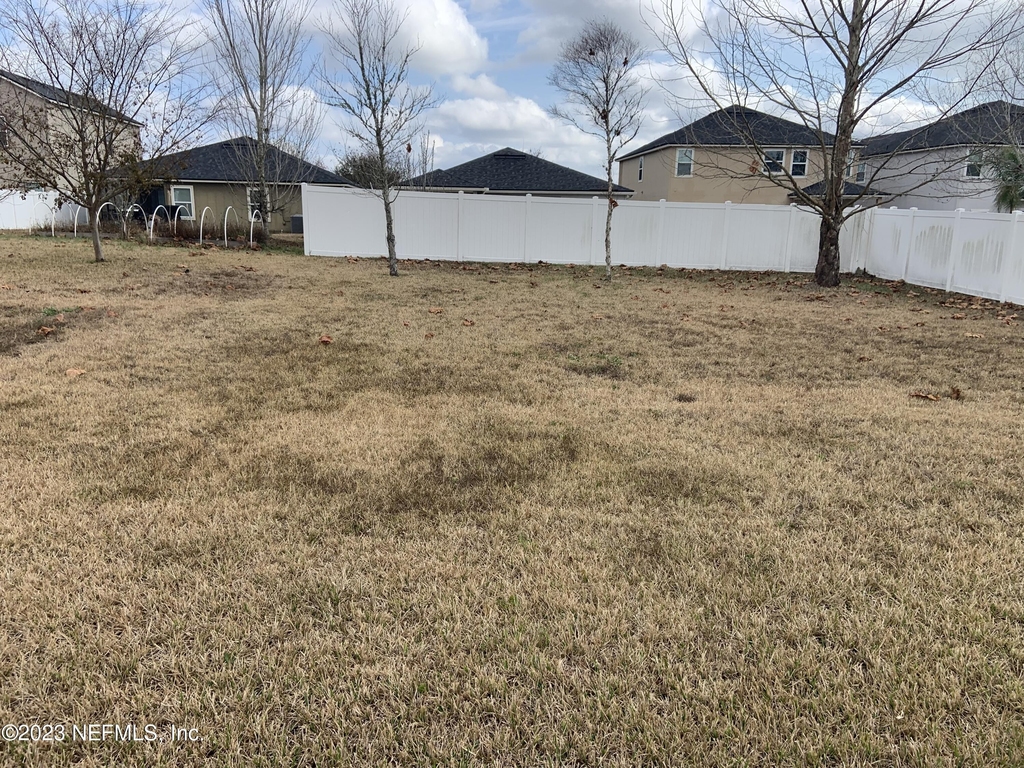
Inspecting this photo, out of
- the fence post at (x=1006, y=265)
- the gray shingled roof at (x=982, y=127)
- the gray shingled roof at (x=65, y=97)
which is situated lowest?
the fence post at (x=1006, y=265)

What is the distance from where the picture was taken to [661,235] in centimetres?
1568

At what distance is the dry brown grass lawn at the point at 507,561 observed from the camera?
1646 millimetres

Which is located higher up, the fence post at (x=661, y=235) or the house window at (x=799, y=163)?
the house window at (x=799, y=163)

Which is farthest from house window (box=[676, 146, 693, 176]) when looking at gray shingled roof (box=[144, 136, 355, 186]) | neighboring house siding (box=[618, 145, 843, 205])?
gray shingled roof (box=[144, 136, 355, 186])

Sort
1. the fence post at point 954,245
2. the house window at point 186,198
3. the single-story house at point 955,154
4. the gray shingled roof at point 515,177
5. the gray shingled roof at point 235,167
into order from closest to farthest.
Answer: the fence post at point 954,245 < the single-story house at point 955,154 < the gray shingled roof at point 235,167 < the gray shingled roof at point 515,177 < the house window at point 186,198

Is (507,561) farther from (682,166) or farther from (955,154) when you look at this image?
(955,154)

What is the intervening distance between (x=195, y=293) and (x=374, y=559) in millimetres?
7743

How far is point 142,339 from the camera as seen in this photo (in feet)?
19.5

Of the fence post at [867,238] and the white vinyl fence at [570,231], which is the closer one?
the fence post at [867,238]

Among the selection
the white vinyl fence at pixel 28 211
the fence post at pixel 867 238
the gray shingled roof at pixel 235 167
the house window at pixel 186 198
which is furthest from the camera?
the house window at pixel 186 198

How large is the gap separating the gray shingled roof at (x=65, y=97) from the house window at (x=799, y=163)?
2240cm

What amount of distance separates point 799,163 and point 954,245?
49.0ft

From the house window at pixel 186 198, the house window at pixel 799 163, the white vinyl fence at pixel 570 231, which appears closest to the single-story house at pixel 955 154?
the house window at pixel 799 163

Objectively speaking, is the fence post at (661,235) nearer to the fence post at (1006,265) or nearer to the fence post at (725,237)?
the fence post at (725,237)
